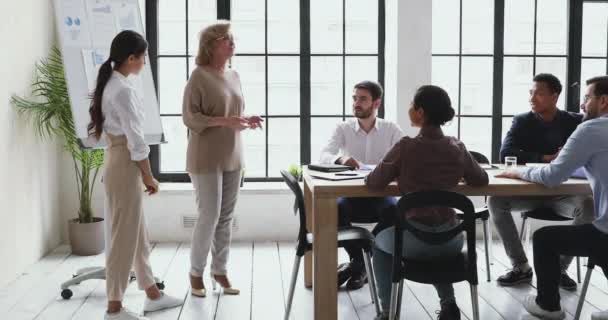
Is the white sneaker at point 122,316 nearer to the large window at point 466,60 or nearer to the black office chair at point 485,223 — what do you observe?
the black office chair at point 485,223

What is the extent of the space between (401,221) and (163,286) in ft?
5.81

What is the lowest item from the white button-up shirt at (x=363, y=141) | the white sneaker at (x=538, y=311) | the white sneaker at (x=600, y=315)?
the white sneaker at (x=600, y=315)

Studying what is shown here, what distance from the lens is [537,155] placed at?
4148 millimetres

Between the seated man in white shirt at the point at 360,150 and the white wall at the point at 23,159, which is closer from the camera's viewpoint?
the seated man in white shirt at the point at 360,150

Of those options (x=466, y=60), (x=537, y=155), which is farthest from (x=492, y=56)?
(x=537, y=155)

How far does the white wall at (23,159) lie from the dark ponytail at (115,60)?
1243 mm

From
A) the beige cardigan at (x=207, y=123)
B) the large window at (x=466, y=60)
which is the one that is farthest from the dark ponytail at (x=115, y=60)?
the large window at (x=466, y=60)

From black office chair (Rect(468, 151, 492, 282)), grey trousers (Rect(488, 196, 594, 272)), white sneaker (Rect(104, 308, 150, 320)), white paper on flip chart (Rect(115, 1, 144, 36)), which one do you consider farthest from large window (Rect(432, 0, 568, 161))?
white sneaker (Rect(104, 308, 150, 320))

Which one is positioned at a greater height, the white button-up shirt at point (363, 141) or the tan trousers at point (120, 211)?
the white button-up shirt at point (363, 141)

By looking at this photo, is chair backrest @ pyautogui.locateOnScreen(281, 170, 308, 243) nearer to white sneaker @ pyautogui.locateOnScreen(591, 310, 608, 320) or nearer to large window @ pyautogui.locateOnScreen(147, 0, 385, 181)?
white sneaker @ pyautogui.locateOnScreen(591, 310, 608, 320)

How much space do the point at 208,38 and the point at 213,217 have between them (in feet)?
3.30

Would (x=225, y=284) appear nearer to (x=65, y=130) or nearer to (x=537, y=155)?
(x=65, y=130)

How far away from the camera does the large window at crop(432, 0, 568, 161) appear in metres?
5.55

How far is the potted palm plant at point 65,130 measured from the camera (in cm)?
454
